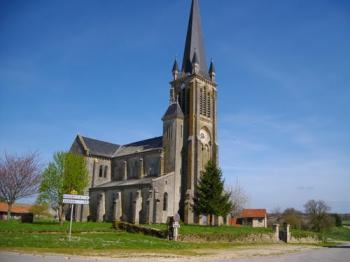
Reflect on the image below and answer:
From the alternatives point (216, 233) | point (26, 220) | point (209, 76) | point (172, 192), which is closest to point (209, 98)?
point (209, 76)

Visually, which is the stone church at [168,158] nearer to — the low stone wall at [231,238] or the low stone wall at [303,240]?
the low stone wall at [231,238]

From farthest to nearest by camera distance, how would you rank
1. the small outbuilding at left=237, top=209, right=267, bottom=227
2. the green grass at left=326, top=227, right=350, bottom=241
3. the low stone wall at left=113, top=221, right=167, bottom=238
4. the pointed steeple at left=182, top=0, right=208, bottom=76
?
the green grass at left=326, top=227, right=350, bottom=241, the small outbuilding at left=237, top=209, right=267, bottom=227, the pointed steeple at left=182, top=0, right=208, bottom=76, the low stone wall at left=113, top=221, right=167, bottom=238

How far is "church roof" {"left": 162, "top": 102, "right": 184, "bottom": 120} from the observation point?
58.2 m

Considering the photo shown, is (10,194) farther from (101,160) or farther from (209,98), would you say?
(209,98)

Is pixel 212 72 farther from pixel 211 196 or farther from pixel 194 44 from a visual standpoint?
pixel 211 196

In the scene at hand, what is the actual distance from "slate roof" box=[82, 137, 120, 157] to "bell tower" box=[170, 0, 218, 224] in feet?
52.0

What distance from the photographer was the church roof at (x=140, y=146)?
62.0 metres

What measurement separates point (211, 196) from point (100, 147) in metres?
25.0

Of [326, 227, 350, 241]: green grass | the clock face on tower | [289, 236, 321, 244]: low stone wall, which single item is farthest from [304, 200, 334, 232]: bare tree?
the clock face on tower

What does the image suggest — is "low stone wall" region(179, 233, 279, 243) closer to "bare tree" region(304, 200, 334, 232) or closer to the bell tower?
the bell tower

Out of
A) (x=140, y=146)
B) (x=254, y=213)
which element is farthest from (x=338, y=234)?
(x=140, y=146)

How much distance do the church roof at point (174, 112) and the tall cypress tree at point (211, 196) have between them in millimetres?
9651

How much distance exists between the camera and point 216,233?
126 ft

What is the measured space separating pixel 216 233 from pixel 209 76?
33136 millimetres
